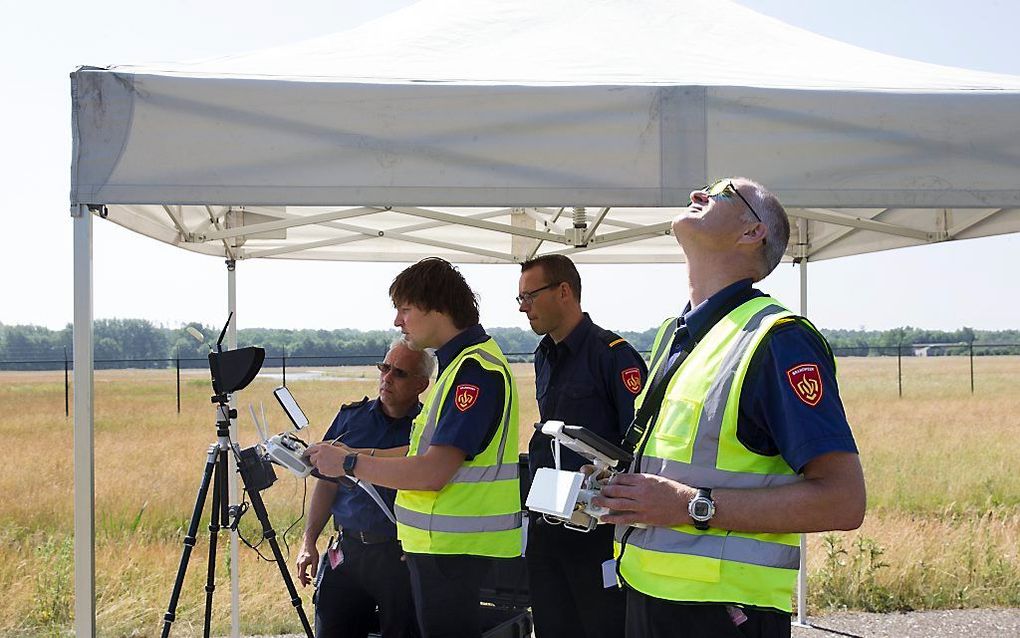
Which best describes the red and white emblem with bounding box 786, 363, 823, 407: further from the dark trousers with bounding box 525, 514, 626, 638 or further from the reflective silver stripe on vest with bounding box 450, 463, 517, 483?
the dark trousers with bounding box 525, 514, 626, 638

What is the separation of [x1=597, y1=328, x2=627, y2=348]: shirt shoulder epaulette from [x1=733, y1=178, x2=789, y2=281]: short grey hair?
5.07 feet

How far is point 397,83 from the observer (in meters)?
2.60

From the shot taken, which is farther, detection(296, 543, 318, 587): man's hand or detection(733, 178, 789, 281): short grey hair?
detection(296, 543, 318, 587): man's hand

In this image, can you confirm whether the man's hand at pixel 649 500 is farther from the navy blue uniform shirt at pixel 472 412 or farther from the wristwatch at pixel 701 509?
the navy blue uniform shirt at pixel 472 412

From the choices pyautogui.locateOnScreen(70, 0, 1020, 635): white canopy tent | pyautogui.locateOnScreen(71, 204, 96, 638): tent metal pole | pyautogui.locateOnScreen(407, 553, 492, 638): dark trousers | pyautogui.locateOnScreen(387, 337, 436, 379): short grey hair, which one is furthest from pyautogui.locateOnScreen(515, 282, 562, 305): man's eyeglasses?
pyautogui.locateOnScreen(71, 204, 96, 638): tent metal pole

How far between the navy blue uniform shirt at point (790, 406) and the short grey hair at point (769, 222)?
0.19 metres

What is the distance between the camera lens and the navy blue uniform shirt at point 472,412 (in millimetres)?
2381

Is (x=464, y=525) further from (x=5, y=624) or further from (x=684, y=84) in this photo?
(x=5, y=624)

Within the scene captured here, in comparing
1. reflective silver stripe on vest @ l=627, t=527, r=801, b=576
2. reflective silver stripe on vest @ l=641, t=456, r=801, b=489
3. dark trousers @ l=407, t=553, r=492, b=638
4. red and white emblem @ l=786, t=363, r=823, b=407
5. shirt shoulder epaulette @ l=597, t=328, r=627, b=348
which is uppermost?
shirt shoulder epaulette @ l=597, t=328, r=627, b=348

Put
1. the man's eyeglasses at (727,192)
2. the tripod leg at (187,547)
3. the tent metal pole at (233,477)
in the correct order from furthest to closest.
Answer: the tent metal pole at (233,477) → the tripod leg at (187,547) → the man's eyeglasses at (727,192)

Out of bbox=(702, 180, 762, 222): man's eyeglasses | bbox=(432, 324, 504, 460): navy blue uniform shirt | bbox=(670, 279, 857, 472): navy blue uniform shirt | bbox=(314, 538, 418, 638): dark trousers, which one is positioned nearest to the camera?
bbox=(670, 279, 857, 472): navy blue uniform shirt

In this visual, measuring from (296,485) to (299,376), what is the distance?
2097 centimetres

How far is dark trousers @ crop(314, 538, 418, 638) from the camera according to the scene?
298cm

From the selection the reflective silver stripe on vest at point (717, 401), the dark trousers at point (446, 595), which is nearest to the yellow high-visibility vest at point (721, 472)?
the reflective silver stripe on vest at point (717, 401)
